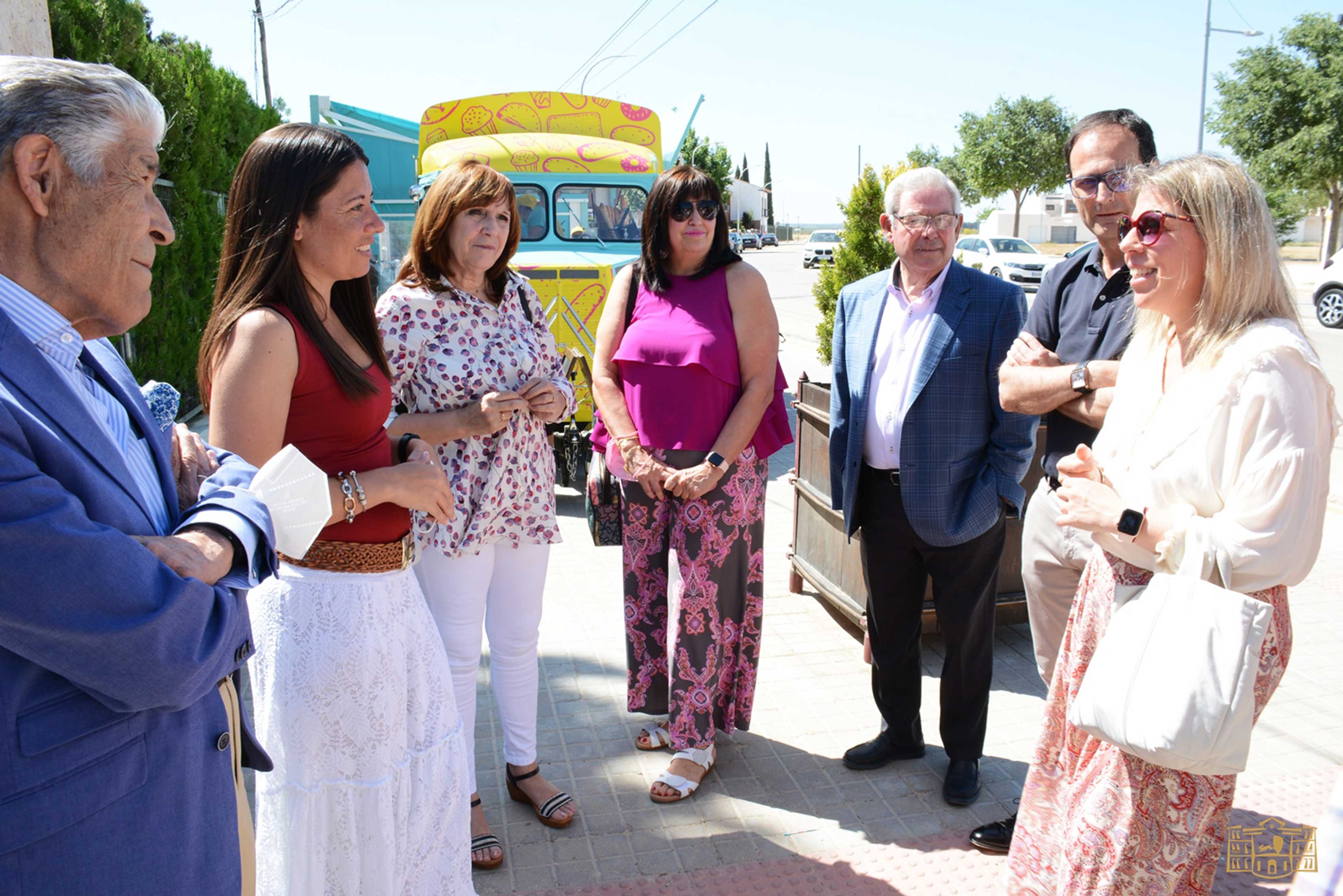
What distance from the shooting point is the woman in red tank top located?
6.70ft

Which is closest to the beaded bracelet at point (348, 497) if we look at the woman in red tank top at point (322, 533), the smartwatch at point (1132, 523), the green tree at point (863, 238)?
the woman in red tank top at point (322, 533)

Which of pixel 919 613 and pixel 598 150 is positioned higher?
pixel 598 150

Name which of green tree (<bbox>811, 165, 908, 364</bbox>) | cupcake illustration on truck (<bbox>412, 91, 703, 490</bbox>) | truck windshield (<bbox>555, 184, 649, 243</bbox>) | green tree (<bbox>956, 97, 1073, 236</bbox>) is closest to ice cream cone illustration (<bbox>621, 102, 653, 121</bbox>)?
cupcake illustration on truck (<bbox>412, 91, 703, 490</bbox>)

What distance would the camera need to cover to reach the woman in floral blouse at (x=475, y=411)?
2.80 metres

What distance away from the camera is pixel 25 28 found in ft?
12.3

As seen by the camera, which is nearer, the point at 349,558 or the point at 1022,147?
the point at 349,558

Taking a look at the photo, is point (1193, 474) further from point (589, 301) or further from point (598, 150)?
point (598, 150)

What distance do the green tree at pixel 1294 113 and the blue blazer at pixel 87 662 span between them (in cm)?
3339

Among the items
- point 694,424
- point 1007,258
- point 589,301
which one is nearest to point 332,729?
point 694,424

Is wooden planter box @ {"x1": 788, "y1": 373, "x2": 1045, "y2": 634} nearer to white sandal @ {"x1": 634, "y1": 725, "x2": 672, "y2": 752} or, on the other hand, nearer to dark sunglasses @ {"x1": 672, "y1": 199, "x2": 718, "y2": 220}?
white sandal @ {"x1": 634, "y1": 725, "x2": 672, "y2": 752}

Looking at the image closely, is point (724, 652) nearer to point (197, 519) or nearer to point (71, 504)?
point (197, 519)

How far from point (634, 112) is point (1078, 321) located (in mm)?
6243

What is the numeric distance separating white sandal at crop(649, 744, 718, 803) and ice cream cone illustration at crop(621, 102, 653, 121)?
643 cm

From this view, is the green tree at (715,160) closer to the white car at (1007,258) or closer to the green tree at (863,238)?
the white car at (1007,258)
